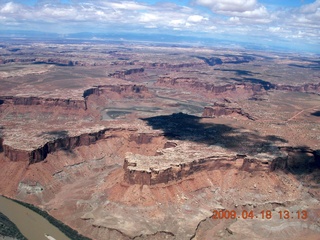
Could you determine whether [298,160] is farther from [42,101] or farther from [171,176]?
[42,101]

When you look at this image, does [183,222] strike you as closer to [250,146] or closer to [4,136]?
[250,146]

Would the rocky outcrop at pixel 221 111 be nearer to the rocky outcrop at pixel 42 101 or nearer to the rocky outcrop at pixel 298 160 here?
the rocky outcrop at pixel 298 160

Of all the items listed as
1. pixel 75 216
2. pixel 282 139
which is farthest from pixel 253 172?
pixel 75 216

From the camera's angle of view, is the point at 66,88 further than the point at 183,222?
Yes

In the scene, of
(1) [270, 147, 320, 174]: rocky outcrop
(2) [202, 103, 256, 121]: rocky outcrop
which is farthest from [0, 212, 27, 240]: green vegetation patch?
(2) [202, 103, 256, 121]: rocky outcrop

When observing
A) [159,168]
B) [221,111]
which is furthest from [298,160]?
[221,111]

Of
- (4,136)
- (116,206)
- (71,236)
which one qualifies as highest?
(4,136)
